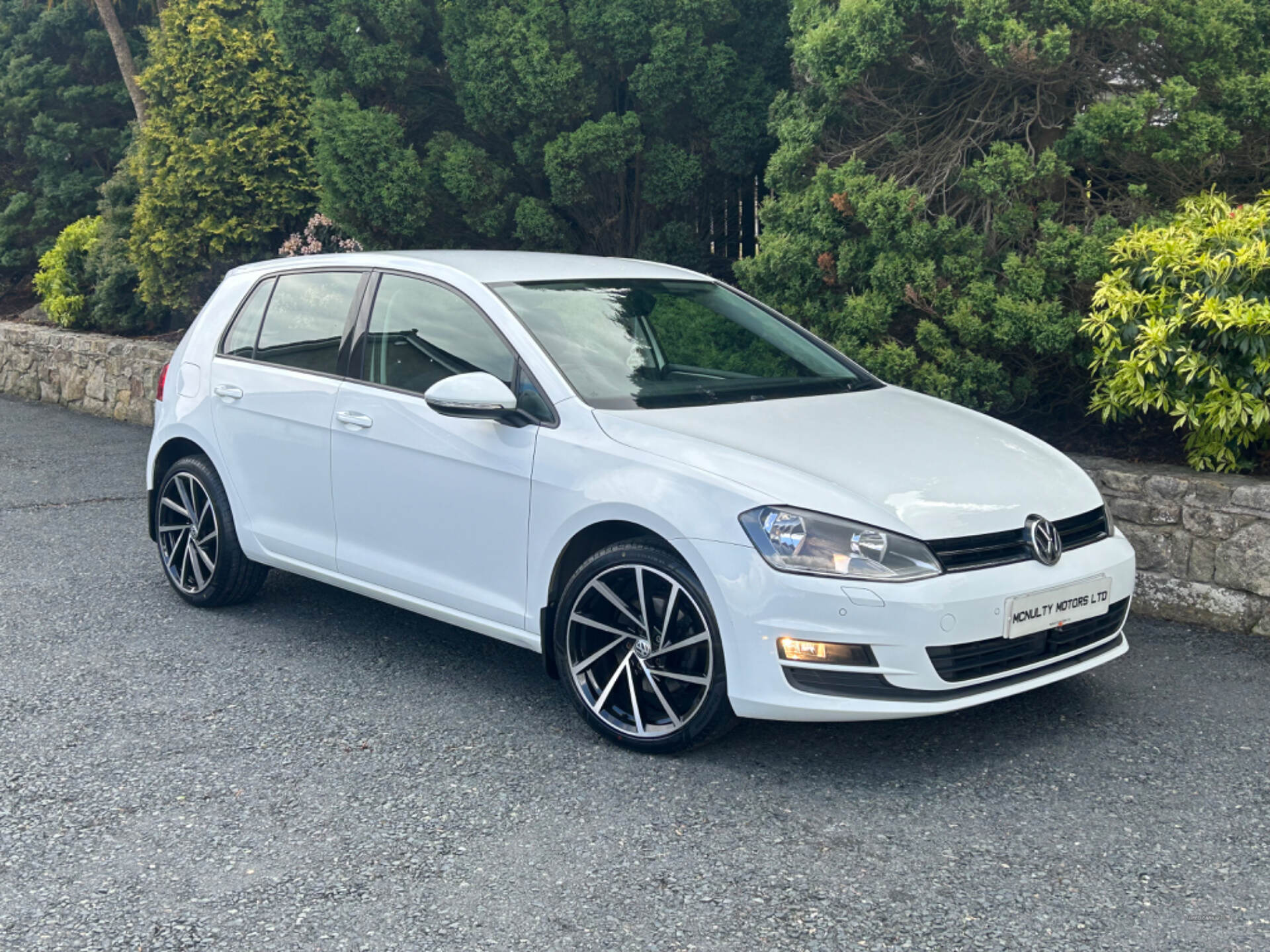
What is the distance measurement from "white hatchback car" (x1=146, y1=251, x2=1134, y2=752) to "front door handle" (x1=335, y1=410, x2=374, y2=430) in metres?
0.01

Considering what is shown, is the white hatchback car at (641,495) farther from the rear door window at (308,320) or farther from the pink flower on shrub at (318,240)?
the pink flower on shrub at (318,240)

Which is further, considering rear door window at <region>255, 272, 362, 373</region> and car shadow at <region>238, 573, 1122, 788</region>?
rear door window at <region>255, 272, 362, 373</region>

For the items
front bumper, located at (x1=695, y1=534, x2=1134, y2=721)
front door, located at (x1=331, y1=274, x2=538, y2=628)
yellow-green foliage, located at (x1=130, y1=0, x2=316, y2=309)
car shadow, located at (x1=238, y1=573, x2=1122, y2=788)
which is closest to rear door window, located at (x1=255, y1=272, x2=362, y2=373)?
front door, located at (x1=331, y1=274, x2=538, y2=628)

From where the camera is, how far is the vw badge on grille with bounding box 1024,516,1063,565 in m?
4.12

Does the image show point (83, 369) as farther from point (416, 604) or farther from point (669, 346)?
point (669, 346)

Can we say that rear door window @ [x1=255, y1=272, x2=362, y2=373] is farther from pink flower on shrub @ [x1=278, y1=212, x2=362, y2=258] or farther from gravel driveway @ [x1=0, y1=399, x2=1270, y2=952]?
pink flower on shrub @ [x1=278, y1=212, x2=362, y2=258]

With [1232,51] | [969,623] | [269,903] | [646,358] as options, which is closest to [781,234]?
[1232,51]

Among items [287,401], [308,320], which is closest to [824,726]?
[287,401]

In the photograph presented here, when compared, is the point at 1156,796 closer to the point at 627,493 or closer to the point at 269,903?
the point at 627,493

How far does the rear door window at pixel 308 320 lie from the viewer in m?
5.40

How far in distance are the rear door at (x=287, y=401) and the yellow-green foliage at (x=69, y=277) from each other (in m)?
9.72

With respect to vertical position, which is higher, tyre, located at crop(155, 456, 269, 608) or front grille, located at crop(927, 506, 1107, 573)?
front grille, located at crop(927, 506, 1107, 573)

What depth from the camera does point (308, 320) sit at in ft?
18.3

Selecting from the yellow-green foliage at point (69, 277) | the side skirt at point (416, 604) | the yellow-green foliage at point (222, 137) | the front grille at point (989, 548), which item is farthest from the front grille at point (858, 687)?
the yellow-green foliage at point (69, 277)
